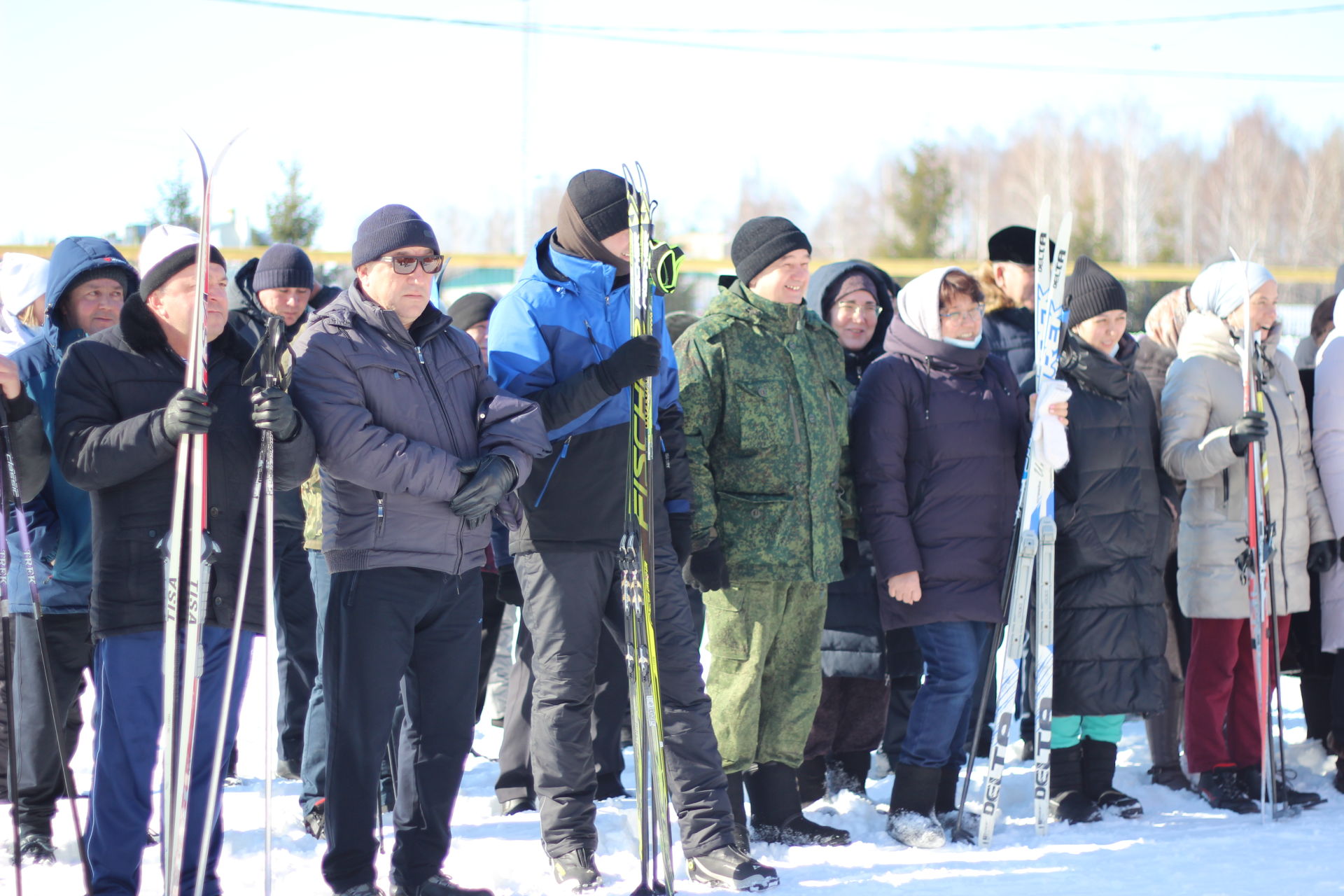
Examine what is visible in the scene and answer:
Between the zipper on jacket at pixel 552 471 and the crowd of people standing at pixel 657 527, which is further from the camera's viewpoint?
the zipper on jacket at pixel 552 471

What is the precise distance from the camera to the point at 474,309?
5680mm

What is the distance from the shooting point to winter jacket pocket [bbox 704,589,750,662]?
394 cm

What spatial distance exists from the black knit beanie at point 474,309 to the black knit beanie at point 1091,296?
257 cm

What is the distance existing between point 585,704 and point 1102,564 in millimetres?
1956

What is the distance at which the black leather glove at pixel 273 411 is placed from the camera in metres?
2.84

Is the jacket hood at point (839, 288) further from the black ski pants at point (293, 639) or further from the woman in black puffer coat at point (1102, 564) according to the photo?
the black ski pants at point (293, 639)

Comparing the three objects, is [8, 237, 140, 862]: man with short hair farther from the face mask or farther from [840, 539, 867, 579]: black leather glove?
the face mask

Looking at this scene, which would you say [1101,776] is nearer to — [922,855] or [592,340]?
[922,855]

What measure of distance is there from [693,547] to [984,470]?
109 cm

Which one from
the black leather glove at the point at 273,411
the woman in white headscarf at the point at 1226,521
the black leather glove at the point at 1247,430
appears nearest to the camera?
the black leather glove at the point at 273,411

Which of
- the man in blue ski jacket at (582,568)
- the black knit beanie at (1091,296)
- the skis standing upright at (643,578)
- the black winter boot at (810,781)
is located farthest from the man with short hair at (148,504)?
the black knit beanie at (1091,296)

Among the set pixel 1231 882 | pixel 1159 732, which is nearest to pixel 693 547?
pixel 1231 882

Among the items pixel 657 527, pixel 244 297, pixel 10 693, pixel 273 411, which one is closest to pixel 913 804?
pixel 657 527

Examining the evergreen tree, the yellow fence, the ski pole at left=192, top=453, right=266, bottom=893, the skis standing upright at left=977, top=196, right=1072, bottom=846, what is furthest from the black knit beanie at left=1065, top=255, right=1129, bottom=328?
the evergreen tree
